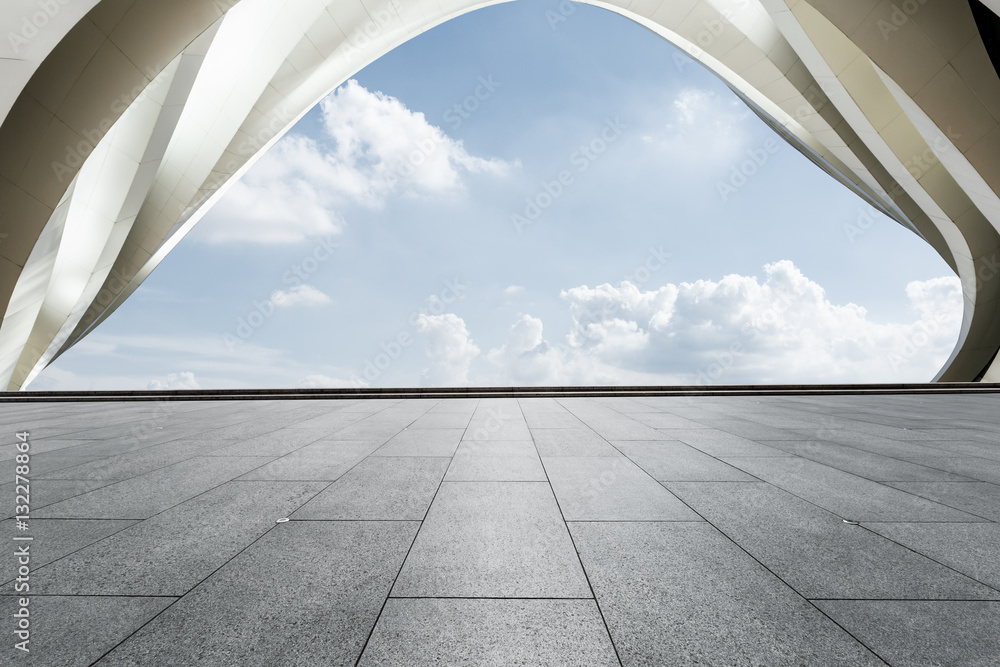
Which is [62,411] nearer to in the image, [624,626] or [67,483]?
[67,483]

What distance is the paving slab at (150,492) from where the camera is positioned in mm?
3895

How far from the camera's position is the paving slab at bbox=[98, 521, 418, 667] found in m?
2.01

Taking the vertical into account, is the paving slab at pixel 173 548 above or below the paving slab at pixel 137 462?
below

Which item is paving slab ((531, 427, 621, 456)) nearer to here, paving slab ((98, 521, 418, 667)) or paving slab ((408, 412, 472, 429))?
paving slab ((408, 412, 472, 429))

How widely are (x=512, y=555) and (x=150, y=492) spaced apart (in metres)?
3.83

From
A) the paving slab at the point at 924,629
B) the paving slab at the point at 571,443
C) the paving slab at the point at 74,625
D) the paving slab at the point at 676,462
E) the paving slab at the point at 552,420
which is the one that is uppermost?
the paving slab at the point at 552,420

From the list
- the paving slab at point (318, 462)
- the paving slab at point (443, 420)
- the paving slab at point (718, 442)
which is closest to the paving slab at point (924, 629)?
the paving slab at point (718, 442)

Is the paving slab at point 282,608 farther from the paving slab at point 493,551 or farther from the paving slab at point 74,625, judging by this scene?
the paving slab at point 493,551

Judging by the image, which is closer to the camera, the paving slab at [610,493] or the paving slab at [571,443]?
the paving slab at [610,493]

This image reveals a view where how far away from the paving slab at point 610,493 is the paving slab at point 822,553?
0.28 m

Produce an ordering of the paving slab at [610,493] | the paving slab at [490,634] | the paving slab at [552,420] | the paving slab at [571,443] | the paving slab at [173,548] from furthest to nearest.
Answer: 1. the paving slab at [552,420]
2. the paving slab at [571,443]
3. the paving slab at [610,493]
4. the paving slab at [173,548]
5. the paving slab at [490,634]

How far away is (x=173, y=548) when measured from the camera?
3.13 metres

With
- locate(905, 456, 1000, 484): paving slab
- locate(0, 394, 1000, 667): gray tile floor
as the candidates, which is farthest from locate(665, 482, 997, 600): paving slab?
locate(905, 456, 1000, 484): paving slab

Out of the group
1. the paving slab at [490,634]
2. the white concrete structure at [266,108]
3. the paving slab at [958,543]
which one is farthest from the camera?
the white concrete structure at [266,108]
